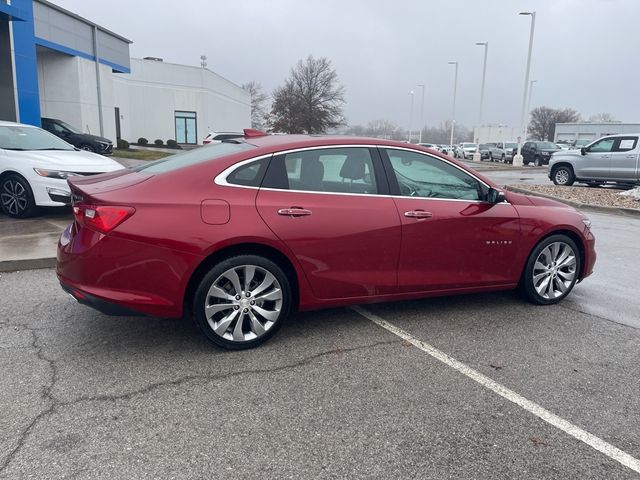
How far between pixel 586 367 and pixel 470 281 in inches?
46.6

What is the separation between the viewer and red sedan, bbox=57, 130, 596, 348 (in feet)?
11.4

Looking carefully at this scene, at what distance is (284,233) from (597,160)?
53.7ft

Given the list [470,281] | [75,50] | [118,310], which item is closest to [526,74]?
[75,50]

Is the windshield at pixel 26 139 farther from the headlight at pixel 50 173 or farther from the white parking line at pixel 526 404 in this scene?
the white parking line at pixel 526 404

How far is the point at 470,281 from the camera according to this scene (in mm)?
4574

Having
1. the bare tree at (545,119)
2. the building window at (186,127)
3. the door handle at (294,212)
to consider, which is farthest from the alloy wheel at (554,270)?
the bare tree at (545,119)

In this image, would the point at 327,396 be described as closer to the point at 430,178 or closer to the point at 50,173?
the point at 430,178

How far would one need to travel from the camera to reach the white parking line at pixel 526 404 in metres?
2.70

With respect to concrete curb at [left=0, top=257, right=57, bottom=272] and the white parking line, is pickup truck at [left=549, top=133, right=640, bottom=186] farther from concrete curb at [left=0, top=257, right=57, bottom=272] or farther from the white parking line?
concrete curb at [left=0, top=257, right=57, bottom=272]


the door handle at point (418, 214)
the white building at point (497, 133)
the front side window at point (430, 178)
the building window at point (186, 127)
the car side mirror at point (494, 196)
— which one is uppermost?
the white building at point (497, 133)

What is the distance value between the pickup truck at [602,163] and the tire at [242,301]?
16131mm

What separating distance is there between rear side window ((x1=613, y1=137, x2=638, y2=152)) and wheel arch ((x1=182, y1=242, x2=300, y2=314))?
16.1 metres

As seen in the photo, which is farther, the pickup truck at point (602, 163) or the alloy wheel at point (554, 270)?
the pickup truck at point (602, 163)

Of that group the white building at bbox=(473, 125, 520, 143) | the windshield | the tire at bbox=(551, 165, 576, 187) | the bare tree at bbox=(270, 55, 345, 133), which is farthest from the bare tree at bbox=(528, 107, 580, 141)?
the windshield
